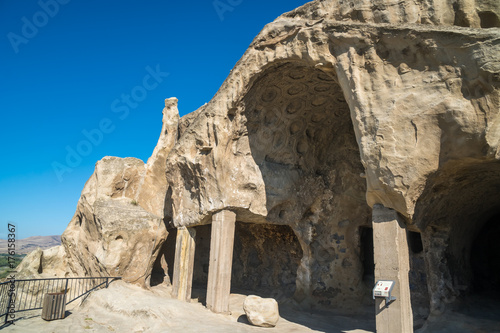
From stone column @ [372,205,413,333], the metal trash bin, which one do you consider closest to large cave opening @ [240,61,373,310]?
stone column @ [372,205,413,333]

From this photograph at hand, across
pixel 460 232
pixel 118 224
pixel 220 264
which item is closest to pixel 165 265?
pixel 118 224

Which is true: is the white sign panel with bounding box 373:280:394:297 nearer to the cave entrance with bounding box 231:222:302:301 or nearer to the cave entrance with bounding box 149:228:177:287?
the cave entrance with bounding box 231:222:302:301

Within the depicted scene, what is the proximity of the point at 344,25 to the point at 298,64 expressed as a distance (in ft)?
5.02

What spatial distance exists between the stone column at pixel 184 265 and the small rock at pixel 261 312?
10.1 feet

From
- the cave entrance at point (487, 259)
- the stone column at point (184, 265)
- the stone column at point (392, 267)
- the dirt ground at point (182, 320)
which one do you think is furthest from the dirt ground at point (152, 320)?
the cave entrance at point (487, 259)

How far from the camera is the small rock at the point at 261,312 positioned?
782 cm

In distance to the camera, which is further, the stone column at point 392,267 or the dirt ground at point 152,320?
the dirt ground at point 152,320

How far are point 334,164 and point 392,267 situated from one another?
5.00 metres

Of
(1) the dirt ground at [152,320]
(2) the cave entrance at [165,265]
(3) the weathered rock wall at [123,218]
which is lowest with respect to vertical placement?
(1) the dirt ground at [152,320]

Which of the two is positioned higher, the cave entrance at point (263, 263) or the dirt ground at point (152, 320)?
the cave entrance at point (263, 263)

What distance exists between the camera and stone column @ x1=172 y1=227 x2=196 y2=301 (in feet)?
34.6

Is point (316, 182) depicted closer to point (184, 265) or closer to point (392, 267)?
point (184, 265)

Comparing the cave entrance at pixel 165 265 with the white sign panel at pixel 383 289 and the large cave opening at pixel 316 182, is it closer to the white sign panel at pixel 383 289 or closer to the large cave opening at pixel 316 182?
the large cave opening at pixel 316 182

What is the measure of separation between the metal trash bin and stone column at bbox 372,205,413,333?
22.4 feet
